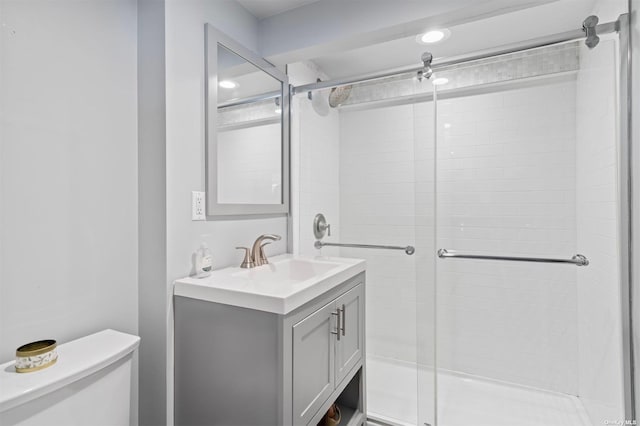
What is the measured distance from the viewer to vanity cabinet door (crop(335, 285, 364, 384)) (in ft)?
4.67

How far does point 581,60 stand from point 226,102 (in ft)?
6.04

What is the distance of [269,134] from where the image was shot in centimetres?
187

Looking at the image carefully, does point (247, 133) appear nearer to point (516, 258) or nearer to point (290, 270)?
Answer: point (290, 270)

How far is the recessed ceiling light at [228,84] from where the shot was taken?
5.04ft

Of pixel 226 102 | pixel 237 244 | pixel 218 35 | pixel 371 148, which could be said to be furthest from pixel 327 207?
pixel 218 35

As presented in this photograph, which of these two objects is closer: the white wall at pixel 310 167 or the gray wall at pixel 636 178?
the gray wall at pixel 636 178

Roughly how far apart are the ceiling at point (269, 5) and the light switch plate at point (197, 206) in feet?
3.60

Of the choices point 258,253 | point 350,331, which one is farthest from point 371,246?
point 258,253

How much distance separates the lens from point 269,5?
1736mm

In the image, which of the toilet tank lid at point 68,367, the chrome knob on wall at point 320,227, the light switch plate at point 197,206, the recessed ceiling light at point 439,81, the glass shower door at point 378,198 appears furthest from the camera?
the chrome knob on wall at point 320,227

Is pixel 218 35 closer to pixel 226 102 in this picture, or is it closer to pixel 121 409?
pixel 226 102

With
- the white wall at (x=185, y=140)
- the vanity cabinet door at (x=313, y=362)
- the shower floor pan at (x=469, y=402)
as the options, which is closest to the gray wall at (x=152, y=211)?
the white wall at (x=185, y=140)

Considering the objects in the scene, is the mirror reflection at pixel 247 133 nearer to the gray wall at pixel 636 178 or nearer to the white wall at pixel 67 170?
the white wall at pixel 67 170

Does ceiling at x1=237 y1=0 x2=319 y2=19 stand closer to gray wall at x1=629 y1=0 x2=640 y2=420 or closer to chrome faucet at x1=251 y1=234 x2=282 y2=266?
chrome faucet at x1=251 y1=234 x2=282 y2=266
